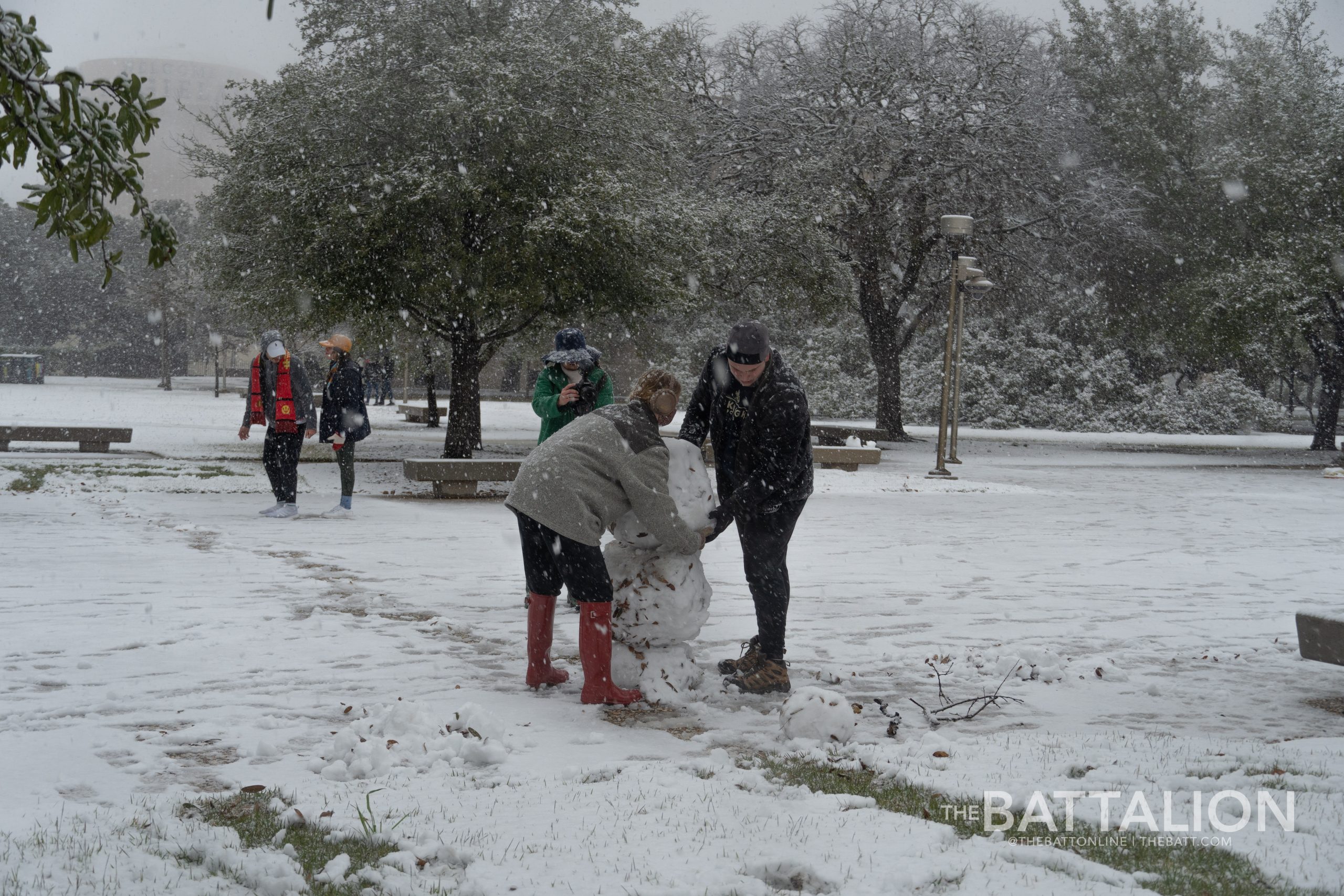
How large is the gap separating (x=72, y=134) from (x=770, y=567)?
11.5 ft

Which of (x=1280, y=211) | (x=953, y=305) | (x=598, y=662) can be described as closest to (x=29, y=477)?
(x=598, y=662)

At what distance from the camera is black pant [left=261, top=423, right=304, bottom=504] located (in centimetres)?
1105

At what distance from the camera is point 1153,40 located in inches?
1192

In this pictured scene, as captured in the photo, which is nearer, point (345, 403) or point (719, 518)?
point (719, 518)

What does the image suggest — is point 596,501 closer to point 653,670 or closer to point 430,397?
point 653,670

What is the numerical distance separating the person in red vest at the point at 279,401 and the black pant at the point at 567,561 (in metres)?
6.46

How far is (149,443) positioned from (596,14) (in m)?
11.4

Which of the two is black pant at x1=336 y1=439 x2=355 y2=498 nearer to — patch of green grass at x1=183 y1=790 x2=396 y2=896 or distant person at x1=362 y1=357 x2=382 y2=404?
patch of green grass at x1=183 y1=790 x2=396 y2=896

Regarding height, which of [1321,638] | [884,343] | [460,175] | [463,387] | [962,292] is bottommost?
[1321,638]

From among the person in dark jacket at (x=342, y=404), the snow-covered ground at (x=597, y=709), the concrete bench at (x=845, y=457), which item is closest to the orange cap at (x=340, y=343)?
the person in dark jacket at (x=342, y=404)

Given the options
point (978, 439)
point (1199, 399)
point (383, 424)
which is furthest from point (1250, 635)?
point (1199, 399)

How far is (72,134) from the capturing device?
2742mm

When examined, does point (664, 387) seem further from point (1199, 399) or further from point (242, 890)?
point (1199, 399)

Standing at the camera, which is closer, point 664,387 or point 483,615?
point 664,387
